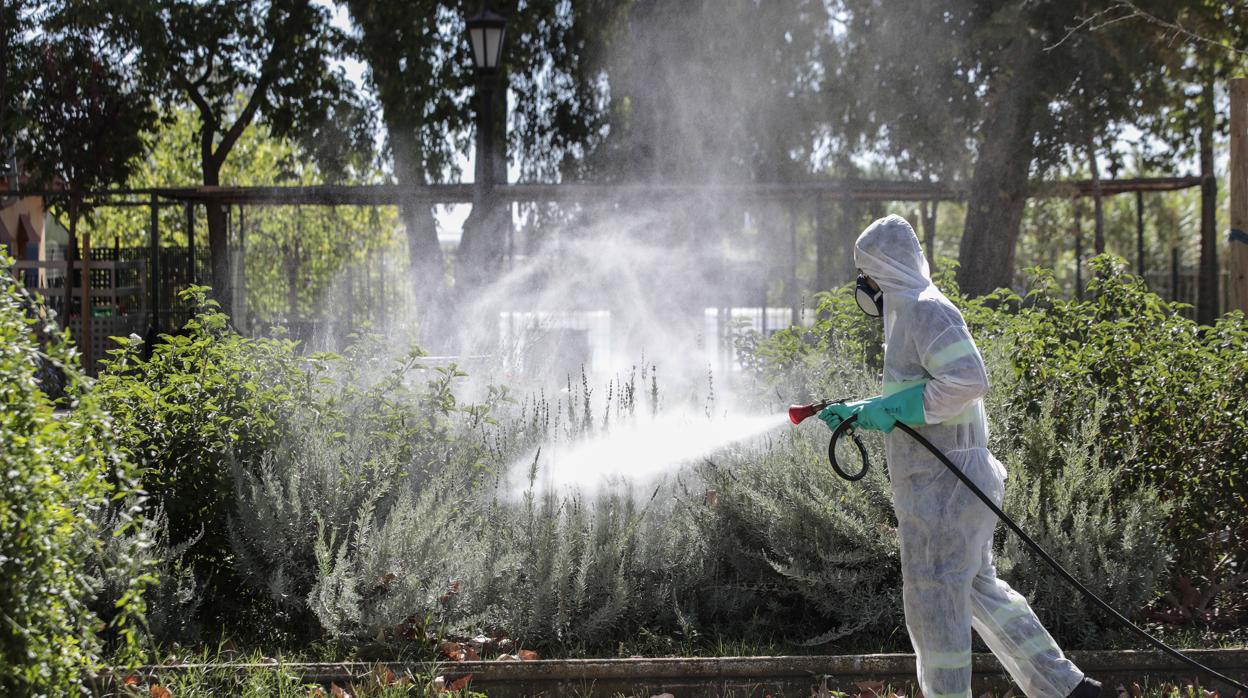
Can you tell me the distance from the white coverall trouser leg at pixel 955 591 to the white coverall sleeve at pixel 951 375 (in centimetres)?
20

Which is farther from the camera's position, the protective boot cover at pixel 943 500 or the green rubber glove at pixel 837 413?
the green rubber glove at pixel 837 413

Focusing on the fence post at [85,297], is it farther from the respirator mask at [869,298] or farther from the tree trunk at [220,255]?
the respirator mask at [869,298]

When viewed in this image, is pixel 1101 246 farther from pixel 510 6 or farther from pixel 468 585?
pixel 468 585

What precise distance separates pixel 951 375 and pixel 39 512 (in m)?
2.55

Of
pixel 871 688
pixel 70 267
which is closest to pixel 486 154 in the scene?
pixel 871 688

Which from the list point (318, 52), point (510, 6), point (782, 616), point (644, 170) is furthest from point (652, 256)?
point (782, 616)

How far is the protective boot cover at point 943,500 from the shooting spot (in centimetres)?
334

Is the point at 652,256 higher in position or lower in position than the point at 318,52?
lower

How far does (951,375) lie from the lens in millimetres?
3283

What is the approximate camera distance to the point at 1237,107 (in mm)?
6672

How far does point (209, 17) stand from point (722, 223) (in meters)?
9.02

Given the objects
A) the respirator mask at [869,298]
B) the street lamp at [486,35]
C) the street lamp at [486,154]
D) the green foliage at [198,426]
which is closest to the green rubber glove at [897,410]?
the respirator mask at [869,298]

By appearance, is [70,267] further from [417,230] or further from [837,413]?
[837,413]

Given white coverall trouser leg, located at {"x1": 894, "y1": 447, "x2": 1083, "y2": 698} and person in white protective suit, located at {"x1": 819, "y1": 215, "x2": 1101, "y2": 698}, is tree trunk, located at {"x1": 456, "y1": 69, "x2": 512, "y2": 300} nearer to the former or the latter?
person in white protective suit, located at {"x1": 819, "y1": 215, "x2": 1101, "y2": 698}
